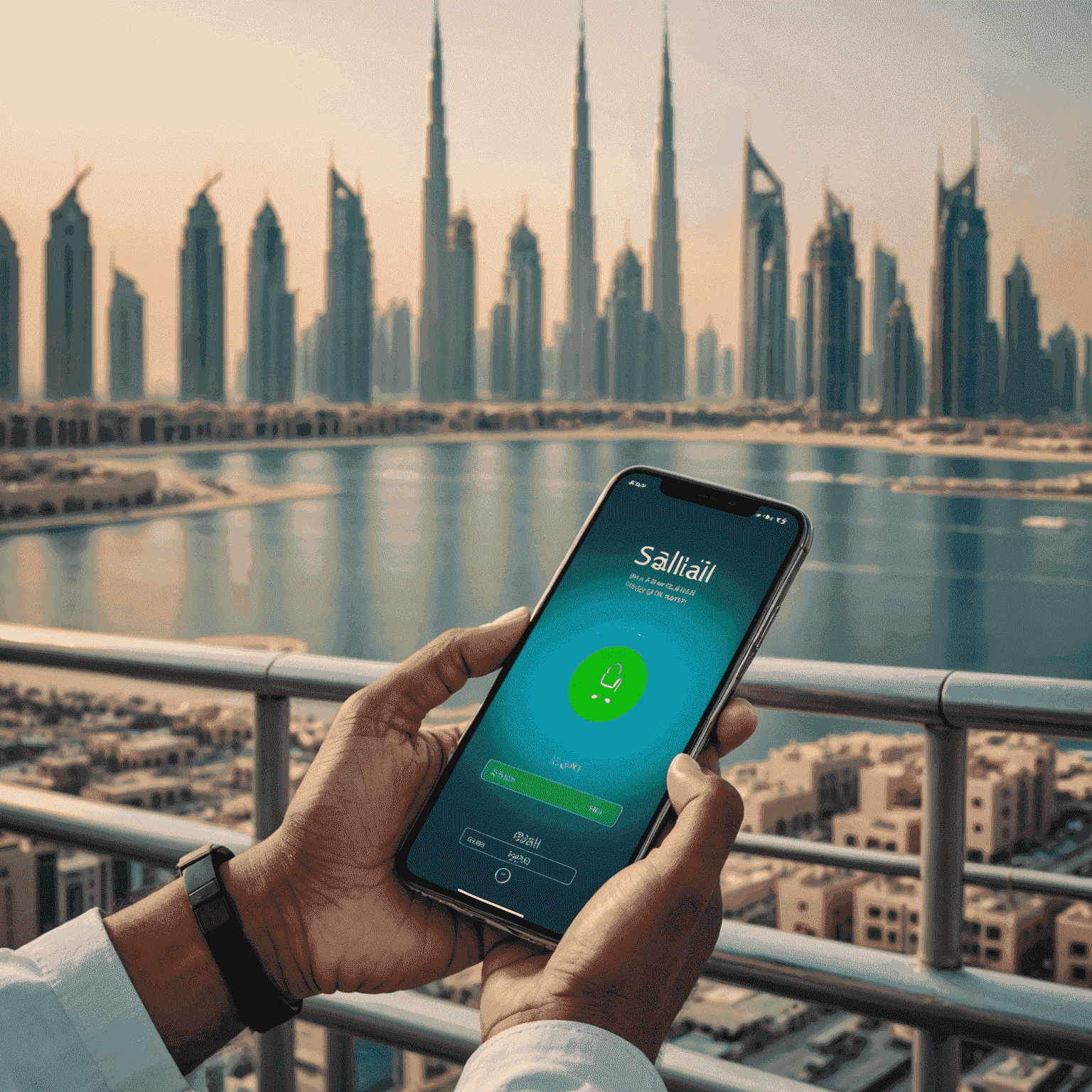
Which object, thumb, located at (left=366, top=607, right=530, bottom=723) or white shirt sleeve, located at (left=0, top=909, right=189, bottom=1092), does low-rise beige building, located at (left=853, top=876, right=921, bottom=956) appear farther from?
white shirt sleeve, located at (left=0, top=909, right=189, bottom=1092)

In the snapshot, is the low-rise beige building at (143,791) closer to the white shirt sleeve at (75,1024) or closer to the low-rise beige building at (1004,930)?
the white shirt sleeve at (75,1024)

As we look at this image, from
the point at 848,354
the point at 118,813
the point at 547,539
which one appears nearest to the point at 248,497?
the point at 547,539

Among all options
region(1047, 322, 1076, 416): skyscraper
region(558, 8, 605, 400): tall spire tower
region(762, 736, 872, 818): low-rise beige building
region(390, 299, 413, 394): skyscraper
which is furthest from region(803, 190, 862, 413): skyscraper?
region(762, 736, 872, 818): low-rise beige building

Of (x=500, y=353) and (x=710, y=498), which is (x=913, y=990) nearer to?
(x=710, y=498)

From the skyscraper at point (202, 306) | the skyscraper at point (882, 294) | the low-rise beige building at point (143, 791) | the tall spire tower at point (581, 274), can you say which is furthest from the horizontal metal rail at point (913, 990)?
the skyscraper at point (202, 306)

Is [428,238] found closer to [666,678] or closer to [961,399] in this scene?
[961,399]
